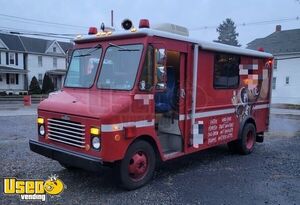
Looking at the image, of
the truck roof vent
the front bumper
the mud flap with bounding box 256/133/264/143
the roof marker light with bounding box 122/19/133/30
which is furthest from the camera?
the mud flap with bounding box 256/133/264/143

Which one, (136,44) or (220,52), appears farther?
(220,52)

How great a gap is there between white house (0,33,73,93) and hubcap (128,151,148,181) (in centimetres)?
3895

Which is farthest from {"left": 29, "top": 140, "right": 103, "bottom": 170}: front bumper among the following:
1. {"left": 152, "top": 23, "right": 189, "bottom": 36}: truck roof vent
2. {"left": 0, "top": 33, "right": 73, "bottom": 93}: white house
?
{"left": 0, "top": 33, "right": 73, "bottom": 93}: white house

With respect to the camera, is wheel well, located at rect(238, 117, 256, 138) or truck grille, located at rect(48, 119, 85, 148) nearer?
truck grille, located at rect(48, 119, 85, 148)

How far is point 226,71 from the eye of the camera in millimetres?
7668

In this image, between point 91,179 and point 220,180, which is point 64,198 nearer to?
point 91,179

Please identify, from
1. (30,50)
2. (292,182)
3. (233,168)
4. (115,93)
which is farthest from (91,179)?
(30,50)

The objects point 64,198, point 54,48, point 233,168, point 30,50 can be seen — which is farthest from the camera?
point 54,48

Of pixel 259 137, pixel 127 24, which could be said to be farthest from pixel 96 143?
pixel 259 137

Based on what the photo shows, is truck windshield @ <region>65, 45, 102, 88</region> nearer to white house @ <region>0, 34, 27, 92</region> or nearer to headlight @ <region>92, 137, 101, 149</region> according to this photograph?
headlight @ <region>92, 137, 101, 149</region>

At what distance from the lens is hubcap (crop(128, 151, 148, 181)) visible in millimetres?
5602

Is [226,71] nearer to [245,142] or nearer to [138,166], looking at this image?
[245,142]

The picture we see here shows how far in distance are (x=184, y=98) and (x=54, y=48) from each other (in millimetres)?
46738

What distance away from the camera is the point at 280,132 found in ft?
41.1
